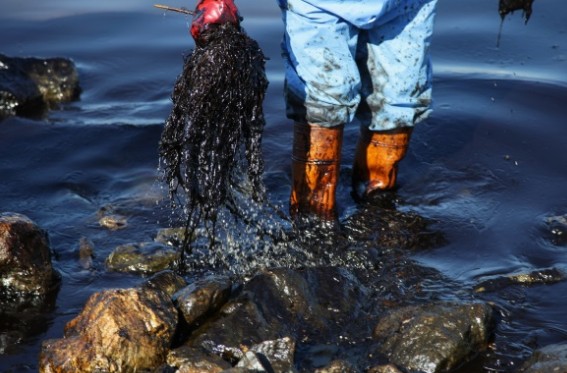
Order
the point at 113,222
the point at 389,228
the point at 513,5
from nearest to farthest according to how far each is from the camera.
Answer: the point at 389,228 → the point at 113,222 → the point at 513,5

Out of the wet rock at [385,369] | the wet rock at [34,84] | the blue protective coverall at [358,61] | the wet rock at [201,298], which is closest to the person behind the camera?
the wet rock at [385,369]

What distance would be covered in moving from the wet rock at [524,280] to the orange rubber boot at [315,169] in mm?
1052

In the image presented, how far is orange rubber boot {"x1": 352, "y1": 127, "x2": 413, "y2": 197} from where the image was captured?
17.7 feet

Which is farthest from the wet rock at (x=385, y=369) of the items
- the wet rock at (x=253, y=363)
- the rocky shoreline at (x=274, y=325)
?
the wet rock at (x=253, y=363)

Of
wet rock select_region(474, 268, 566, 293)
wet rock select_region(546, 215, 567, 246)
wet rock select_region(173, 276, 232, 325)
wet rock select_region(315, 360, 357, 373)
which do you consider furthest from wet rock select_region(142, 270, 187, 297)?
wet rock select_region(546, 215, 567, 246)

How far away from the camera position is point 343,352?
3.91 meters

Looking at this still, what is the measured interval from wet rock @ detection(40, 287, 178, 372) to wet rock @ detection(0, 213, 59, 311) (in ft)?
2.19

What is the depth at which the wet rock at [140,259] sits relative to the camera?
473cm

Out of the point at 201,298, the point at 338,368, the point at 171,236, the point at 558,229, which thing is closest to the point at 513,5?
the point at 558,229

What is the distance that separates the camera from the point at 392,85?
5.14 m

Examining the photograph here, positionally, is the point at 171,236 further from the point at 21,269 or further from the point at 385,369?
the point at 385,369

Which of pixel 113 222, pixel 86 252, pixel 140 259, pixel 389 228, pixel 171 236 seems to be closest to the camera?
pixel 140 259

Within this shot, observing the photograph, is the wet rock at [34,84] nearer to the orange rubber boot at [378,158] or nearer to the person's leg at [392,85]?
the orange rubber boot at [378,158]

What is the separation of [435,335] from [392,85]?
5.86 feet
